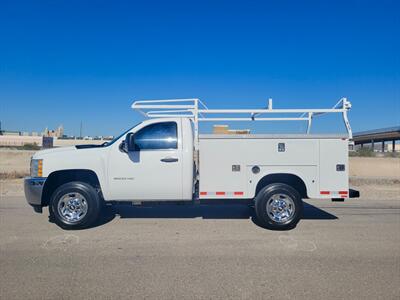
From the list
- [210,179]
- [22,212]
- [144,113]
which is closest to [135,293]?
[210,179]

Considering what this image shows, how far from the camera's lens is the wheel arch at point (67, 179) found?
6566 mm

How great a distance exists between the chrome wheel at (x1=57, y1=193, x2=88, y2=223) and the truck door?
0.60m

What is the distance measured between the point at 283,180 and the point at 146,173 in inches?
110

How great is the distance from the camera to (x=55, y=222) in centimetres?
685

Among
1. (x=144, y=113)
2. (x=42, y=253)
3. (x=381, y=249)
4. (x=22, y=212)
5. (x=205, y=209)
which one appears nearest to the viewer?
(x=42, y=253)

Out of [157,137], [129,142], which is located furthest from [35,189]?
[157,137]

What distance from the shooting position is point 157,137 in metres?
6.60

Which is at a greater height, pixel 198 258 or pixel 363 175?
pixel 363 175

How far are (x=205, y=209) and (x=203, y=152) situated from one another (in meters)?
2.53

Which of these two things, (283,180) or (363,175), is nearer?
(283,180)

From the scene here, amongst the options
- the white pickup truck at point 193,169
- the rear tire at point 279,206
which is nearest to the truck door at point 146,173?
the white pickup truck at point 193,169

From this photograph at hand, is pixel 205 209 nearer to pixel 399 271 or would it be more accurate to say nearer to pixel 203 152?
pixel 203 152

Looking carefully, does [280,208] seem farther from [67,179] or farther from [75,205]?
[67,179]

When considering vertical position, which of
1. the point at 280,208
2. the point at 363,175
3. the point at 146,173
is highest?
the point at 146,173
